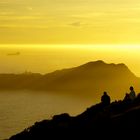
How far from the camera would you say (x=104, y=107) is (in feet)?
169

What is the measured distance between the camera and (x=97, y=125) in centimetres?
4366

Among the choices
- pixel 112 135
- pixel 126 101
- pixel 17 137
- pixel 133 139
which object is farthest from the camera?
pixel 17 137

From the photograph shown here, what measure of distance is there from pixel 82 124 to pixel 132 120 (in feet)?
28.4

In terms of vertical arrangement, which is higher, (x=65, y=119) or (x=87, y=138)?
(x=65, y=119)

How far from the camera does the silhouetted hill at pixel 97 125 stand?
3991 cm

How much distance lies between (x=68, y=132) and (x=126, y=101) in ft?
26.1

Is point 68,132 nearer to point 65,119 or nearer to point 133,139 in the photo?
point 65,119

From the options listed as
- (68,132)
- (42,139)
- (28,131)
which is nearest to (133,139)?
(68,132)

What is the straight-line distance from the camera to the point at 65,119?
2072 inches

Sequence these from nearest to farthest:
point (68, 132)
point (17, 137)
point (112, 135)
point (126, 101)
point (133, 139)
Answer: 1. point (133, 139)
2. point (112, 135)
3. point (68, 132)
4. point (126, 101)
5. point (17, 137)

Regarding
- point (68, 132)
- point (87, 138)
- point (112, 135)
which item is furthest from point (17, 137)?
point (112, 135)

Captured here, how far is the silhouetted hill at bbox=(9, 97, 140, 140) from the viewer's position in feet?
131

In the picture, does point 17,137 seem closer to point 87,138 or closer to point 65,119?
point 65,119

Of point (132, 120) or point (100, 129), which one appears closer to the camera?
point (132, 120)
